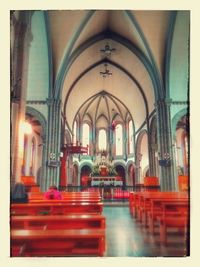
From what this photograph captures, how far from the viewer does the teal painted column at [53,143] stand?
1304cm

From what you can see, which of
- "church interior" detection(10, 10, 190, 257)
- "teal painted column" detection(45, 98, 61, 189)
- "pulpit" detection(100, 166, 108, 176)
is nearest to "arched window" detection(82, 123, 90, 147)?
"church interior" detection(10, 10, 190, 257)

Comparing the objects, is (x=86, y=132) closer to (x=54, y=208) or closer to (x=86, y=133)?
(x=86, y=133)

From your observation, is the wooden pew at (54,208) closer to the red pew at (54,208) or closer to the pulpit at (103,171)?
the red pew at (54,208)

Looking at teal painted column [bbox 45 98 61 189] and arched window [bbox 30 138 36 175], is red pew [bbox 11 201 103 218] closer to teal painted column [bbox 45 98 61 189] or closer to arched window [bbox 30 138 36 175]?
teal painted column [bbox 45 98 61 189]

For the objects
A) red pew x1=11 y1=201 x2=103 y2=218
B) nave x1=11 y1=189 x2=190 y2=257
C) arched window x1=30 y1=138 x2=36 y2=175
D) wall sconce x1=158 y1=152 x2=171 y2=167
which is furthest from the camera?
arched window x1=30 y1=138 x2=36 y2=175

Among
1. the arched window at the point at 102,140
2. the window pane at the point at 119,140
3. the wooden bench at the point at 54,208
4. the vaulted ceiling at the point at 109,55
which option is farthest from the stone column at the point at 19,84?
the arched window at the point at 102,140

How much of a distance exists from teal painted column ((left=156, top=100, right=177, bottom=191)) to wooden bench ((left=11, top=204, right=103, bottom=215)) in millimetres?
8868

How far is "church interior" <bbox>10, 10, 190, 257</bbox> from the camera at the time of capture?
375cm

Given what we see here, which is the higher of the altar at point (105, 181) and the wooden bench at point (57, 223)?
the wooden bench at point (57, 223)

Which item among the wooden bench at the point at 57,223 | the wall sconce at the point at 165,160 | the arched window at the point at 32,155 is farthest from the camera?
the arched window at the point at 32,155

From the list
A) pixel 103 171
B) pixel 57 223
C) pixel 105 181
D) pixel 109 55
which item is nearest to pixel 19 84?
pixel 57 223

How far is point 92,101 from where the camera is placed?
25406 millimetres
